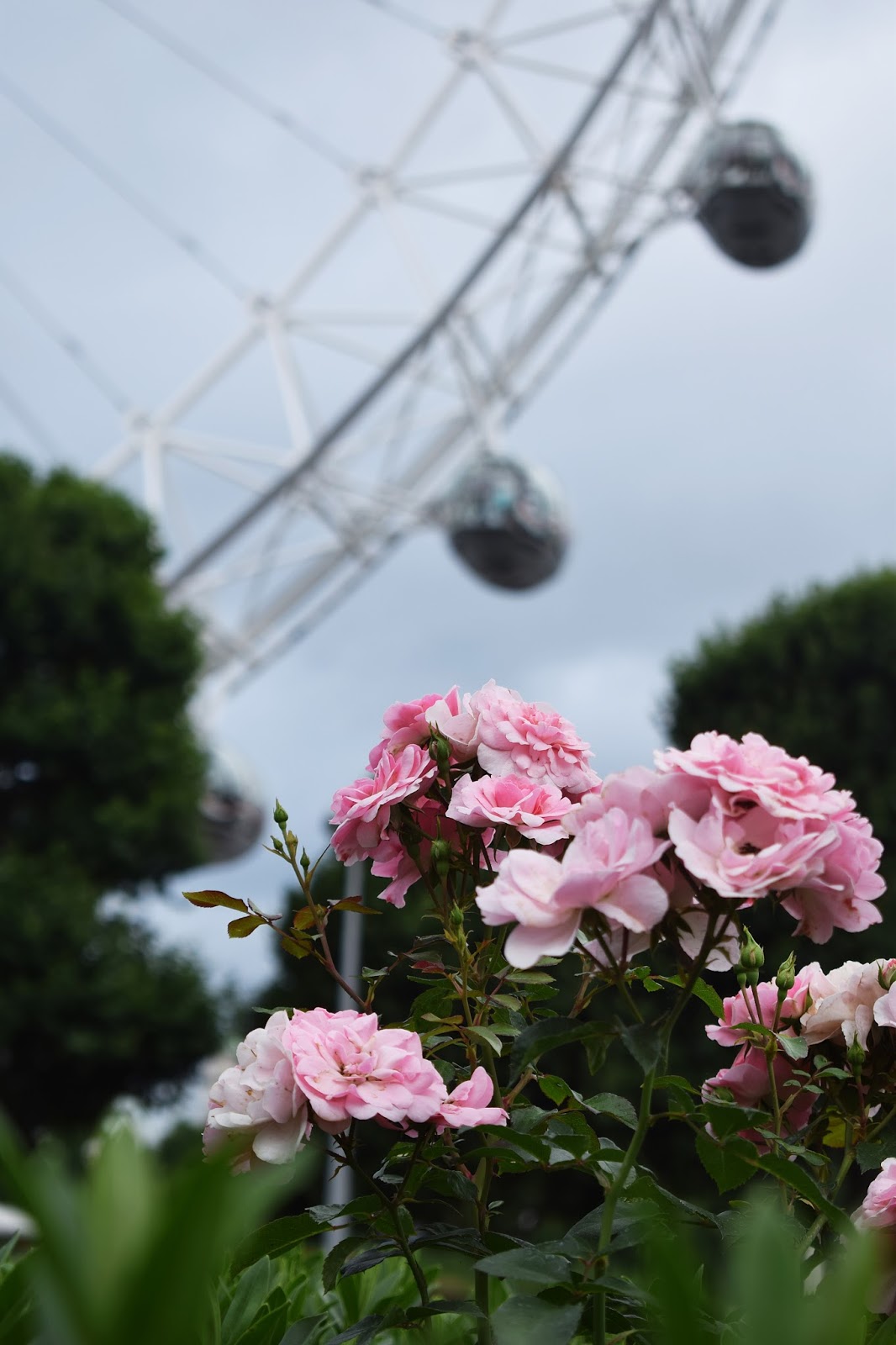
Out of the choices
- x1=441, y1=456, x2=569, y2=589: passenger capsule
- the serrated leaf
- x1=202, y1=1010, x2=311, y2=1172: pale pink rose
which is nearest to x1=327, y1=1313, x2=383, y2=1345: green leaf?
x1=202, y1=1010, x2=311, y2=1172: pale pink rose

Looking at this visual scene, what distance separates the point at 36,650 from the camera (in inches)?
612

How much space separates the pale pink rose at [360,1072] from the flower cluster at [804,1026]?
391mm

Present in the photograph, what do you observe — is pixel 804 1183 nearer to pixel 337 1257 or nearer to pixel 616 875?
pixel 616 875

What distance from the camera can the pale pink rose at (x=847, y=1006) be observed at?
1667mm

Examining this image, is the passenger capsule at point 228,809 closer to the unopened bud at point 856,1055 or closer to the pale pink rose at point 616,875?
the unopened bud at point 856,1055

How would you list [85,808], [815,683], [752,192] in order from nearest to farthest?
1. [752,192]
2. [815,683]
3. [85,808]

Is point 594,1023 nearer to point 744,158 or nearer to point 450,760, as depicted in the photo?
point 450,760

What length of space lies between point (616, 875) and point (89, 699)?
1433 cm

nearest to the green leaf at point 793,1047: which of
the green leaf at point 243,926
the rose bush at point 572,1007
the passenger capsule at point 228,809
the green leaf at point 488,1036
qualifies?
the rose bush at point 572,1007

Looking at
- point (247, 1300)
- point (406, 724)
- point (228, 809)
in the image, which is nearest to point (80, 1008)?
point (228, 809)

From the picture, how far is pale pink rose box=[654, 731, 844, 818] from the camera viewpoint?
4.37 feet

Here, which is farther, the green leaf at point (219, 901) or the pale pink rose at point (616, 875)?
the green leaf at point (219, 901)

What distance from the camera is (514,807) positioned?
161 cm

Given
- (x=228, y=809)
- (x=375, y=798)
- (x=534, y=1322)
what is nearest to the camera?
(x=534, y=1322)
